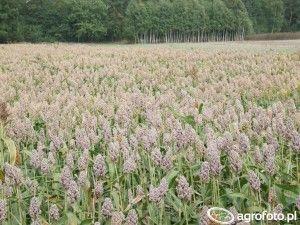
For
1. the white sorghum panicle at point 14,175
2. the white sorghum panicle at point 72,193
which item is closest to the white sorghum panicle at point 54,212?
the white sorghum panicle at point 72,193

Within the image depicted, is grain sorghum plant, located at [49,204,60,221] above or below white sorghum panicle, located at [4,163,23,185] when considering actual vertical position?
below

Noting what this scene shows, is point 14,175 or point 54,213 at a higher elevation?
point 14,175

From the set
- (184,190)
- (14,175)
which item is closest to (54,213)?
(14,175)

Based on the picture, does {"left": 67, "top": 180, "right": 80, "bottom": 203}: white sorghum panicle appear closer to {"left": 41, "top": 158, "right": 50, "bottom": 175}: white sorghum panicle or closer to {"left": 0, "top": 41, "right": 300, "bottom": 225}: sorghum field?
{"left": 0, "top": 41, "right": 300, "bottom": 225}: sorghum field

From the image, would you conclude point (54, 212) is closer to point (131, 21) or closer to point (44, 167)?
point (44, 167)

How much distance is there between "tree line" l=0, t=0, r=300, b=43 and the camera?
104625 mm

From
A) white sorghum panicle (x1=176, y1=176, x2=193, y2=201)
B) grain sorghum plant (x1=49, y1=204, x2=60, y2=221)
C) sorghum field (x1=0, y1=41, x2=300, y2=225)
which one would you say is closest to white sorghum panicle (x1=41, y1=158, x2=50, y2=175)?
sorghum field (x1=0, y1=41, x2=300, y2=225)

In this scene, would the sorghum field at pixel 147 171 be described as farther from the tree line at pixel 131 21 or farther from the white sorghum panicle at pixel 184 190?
the tree line at pixel 131 21

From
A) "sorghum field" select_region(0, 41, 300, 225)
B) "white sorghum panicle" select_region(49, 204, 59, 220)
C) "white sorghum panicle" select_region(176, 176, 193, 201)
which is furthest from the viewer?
"sorghum field" select_region(0, 41, 300, 225)

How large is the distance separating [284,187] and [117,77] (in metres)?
15.0

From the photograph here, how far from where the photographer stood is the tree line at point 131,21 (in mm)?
104625

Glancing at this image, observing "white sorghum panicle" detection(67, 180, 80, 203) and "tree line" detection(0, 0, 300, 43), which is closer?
"white sorghum panicle" detection(67, 180, 80, 203)

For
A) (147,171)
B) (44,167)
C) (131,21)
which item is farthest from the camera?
(131,21)

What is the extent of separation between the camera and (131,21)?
106 m
